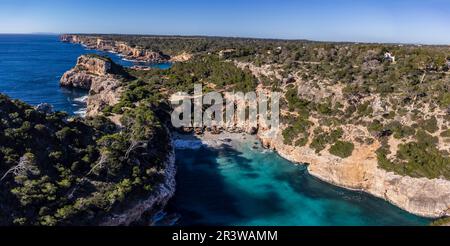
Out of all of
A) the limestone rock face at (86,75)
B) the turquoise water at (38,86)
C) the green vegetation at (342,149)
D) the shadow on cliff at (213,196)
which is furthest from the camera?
the limestone rock face at (86,75)

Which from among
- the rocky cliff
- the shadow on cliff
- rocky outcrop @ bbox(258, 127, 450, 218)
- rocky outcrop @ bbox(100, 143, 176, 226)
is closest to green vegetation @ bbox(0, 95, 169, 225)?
the rocky cliff

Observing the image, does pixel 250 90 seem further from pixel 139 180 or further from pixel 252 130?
pixel 139 180

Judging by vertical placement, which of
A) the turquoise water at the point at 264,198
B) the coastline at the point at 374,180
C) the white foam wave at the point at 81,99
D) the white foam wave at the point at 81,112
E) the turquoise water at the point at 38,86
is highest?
the turquoise water at the point at 38,86

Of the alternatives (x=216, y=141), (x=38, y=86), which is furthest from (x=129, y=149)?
(x=38, y=86)

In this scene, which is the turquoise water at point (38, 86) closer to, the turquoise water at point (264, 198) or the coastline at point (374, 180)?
the turquoise water at point (264, 198)

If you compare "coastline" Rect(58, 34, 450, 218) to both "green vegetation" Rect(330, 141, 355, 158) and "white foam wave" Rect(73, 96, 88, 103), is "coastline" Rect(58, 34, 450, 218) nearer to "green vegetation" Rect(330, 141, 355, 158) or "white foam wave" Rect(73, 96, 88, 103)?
"green vegetation" Rect(330, 141, 355, 158)

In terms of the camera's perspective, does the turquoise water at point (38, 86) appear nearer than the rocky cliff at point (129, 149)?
No

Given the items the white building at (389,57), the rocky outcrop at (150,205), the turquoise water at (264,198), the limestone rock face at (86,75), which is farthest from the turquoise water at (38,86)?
the white building at (389,57)
